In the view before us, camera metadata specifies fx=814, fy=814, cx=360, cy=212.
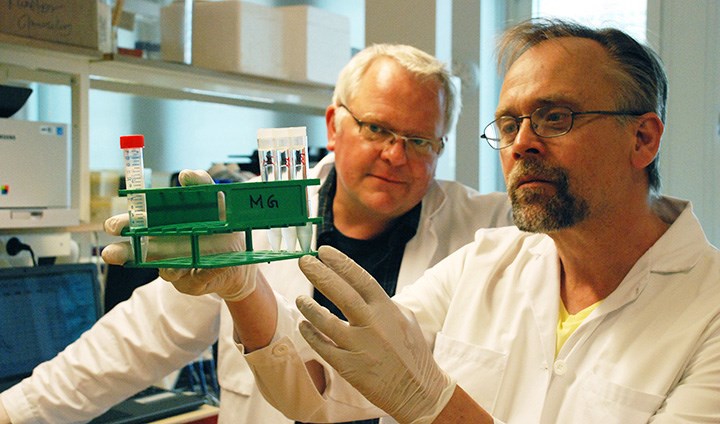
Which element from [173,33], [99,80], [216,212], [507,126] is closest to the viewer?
[216,212]

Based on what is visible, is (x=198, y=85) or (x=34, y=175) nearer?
(x=34, y=175)

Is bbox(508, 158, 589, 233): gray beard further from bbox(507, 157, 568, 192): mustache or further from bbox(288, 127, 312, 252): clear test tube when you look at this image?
bbox(288, 127, 312, 252): clear test tube

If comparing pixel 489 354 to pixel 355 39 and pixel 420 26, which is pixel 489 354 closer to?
pixel 420 26

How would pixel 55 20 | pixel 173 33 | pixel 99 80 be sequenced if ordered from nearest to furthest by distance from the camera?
pixel 55 20 → pixel 99 80 → pixel 173 33

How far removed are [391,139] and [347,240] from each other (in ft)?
0.97

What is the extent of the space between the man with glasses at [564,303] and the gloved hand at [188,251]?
0.49 ft

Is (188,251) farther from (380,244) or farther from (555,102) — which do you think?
(380,244)

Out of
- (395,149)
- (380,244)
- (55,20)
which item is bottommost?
(380,244)

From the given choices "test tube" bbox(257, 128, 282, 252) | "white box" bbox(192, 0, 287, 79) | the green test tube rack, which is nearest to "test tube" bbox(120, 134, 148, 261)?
the green test tube rack

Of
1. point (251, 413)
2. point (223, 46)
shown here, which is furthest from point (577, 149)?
point (223, 46)

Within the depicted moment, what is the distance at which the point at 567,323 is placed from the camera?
1499 millimetres

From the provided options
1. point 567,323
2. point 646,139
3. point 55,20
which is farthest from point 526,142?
point 55,20

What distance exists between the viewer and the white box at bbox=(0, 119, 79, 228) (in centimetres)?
222

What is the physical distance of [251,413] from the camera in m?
1.94
